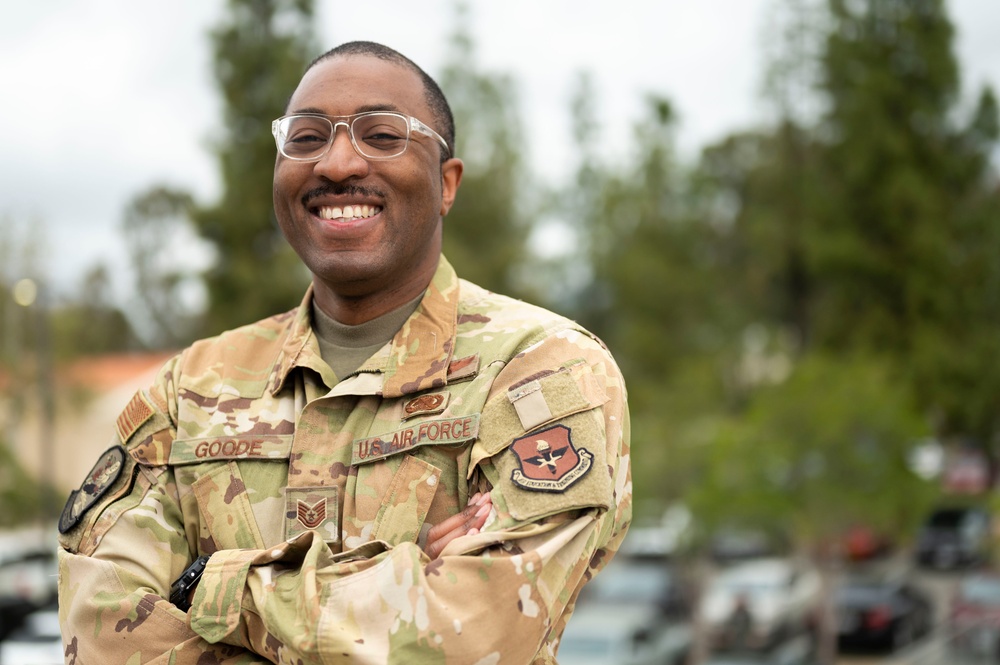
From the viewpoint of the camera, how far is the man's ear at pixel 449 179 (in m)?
2.57

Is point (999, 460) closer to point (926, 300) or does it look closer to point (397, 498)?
point (926, 300)

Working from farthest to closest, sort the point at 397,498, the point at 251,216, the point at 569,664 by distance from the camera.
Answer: the point at 251,216 → the point at 569,664 → the point at 397,498

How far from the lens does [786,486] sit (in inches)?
647

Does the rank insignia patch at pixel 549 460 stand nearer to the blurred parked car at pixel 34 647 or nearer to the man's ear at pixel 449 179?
the man's ear at pixel 449 179

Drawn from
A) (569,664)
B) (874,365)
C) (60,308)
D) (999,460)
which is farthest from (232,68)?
(60,308)

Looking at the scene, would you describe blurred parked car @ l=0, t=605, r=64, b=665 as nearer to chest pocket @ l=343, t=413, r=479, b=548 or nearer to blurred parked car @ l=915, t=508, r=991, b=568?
chest pocket @ l=343, t=413, r=479, b=548

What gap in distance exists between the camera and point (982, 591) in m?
17.2

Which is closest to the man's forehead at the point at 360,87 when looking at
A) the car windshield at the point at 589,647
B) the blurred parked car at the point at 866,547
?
the car windshield at the point at 589,647

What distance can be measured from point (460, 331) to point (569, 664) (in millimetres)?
11838

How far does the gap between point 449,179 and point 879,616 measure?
1745cm

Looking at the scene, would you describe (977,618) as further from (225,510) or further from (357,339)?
(225,510)

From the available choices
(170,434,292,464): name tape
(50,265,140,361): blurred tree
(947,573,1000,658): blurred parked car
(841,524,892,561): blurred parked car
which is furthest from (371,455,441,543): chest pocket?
(50,265,140,361): blurred tree

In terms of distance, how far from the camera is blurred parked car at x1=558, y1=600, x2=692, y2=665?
45.4ft

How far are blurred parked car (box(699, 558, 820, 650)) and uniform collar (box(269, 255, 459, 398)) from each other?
53.5ft
